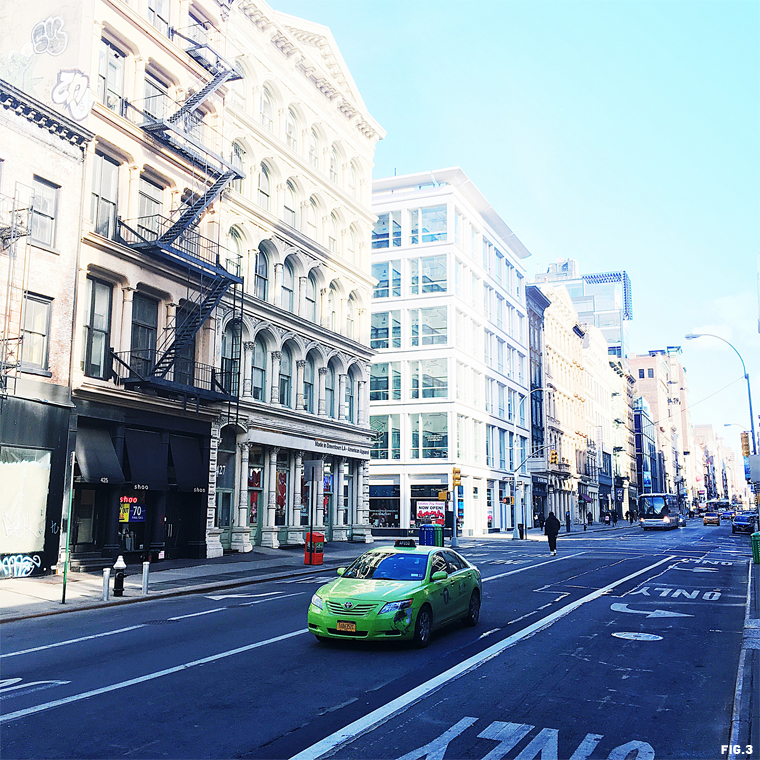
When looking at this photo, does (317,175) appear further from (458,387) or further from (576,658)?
(576,658)

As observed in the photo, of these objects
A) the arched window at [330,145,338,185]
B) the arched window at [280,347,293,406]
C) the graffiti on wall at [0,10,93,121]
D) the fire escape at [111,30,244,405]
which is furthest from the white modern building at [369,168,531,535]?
the graffiti on wall at [0,10,93,121]

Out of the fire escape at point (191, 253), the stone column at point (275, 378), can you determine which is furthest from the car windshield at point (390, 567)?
the stone column at point (275, 378)

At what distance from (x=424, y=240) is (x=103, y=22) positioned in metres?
36.5

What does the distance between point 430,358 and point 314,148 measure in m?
22.0

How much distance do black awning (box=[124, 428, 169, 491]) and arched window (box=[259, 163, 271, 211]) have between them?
519 inches

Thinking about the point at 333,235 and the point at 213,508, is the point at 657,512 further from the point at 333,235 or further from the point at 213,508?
the point at 213,508

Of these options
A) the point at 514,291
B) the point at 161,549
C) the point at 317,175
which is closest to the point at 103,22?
the point at 317,175

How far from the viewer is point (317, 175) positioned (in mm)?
39188

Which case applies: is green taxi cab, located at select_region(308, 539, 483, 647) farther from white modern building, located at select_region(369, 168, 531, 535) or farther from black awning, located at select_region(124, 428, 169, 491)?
white modern building, located at select_region(369, 168, 531, 535)

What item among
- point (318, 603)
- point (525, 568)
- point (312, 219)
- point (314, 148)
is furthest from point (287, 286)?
point (318, 603)

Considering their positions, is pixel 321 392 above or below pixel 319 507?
above

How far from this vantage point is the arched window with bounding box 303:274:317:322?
127ft

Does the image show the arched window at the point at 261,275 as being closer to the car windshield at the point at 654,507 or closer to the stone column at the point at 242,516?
the stone column at the point at 242,516

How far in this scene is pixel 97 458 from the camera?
24.0 metres
